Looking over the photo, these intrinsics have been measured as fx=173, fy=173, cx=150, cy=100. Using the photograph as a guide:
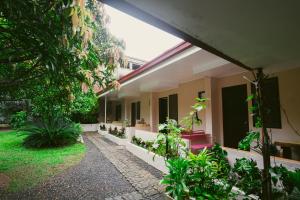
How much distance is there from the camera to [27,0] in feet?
6.10

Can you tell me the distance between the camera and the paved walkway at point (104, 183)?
12.2 ft

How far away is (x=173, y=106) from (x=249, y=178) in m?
6.42

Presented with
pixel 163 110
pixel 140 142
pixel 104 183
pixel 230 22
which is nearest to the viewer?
pixel 230 22

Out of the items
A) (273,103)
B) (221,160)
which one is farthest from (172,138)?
(273,103)

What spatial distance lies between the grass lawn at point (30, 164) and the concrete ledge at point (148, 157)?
2092 mm

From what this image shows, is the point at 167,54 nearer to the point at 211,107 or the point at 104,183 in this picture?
the point at 211,107

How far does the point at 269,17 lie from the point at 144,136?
620cm

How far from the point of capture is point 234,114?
6.11 metres

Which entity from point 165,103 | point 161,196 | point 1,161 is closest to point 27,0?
point 161,196

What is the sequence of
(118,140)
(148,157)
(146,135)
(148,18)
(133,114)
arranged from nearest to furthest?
1. (148,18)
2. (148,157)
3. (146,135)
4. (118,140)
5. (133,114)

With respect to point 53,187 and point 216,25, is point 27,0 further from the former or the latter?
point 53,187

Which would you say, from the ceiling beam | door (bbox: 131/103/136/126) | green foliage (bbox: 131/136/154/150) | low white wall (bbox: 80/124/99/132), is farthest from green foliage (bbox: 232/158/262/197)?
low white wall (bbox: 80/124/99/132)

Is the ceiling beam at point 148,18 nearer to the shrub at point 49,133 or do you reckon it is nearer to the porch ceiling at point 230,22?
the porch ceiling at point 230,22

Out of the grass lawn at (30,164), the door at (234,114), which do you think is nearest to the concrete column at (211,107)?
the door at (234,114)
